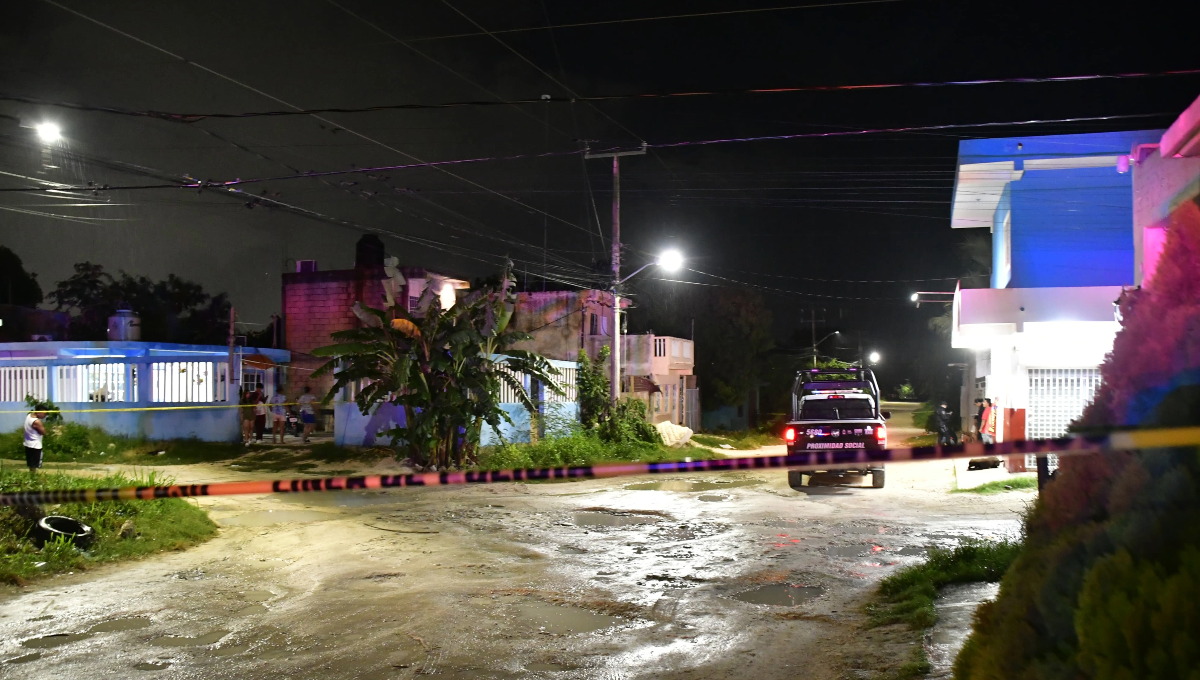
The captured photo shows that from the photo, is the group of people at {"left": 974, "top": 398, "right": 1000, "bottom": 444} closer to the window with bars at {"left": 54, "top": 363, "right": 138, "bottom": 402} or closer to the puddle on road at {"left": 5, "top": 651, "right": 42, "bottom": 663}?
the puddle on road at {"left": 5, "top": 651, "right": 42, "bottom": 663}

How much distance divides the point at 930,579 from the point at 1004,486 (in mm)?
9602

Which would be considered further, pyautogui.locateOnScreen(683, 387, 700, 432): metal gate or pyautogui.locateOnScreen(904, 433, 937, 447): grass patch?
pyautogui.locateOnScreen(683, 387, 700, 432): metal gate

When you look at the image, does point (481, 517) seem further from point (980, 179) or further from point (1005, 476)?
point (980, 179)

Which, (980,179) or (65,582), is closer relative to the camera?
(65,582)

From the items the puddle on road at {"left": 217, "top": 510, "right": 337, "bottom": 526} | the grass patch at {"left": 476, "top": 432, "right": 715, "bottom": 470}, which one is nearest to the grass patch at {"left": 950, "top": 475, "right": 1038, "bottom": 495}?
the grass patch at {"left": 476, "top": 432, "right": 715, "bottom": 470}

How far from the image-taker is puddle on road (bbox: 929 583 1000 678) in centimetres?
539

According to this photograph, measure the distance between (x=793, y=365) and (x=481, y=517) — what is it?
131ft

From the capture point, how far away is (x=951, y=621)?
6.30m

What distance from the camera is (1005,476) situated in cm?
1666

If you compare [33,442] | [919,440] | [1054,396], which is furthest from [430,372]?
[919,440]

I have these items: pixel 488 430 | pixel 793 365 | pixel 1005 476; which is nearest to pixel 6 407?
pixel 488 430

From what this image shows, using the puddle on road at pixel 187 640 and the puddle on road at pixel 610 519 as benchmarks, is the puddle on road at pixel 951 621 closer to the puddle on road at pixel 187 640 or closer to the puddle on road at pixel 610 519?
the puddle on road at pixel 187 640

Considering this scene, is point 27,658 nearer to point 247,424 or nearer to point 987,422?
point 987,422

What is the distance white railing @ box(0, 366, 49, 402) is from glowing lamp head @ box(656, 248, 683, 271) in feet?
57.1
